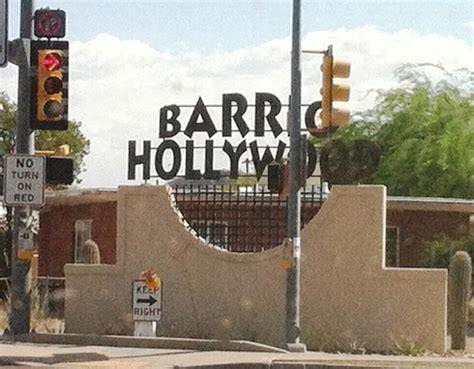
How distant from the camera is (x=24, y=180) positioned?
69.5 ft

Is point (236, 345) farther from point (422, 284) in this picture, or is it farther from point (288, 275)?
point (422, 284)

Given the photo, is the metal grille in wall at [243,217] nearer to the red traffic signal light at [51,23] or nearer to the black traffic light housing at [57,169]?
the black traffic light housing at [57,169]

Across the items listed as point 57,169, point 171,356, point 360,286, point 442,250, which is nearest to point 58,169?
point 57,169

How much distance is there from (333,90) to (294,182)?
187cm

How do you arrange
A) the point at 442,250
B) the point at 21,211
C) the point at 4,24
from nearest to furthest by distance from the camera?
the point at 4,24
the point at 21,211
the point at 442,250

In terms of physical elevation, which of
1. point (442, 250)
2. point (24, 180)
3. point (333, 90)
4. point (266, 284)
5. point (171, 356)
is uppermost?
point (333, 90)

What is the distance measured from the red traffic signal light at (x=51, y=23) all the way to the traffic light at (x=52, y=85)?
6.9 inches

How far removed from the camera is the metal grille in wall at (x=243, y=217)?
24.7 m

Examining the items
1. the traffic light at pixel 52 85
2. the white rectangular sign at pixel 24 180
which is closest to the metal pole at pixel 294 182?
the traffic light at pixel 52 85

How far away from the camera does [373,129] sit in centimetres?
5662

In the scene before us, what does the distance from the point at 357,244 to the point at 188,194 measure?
5.09 metres

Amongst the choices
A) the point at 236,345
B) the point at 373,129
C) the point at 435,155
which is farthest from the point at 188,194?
the point at 373,129

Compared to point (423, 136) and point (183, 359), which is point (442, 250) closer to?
point (183, 359)

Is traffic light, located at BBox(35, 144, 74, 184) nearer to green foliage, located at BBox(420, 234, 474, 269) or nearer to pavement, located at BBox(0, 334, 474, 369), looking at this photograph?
pavement, located at BBox(0, 334, 474, 369)
